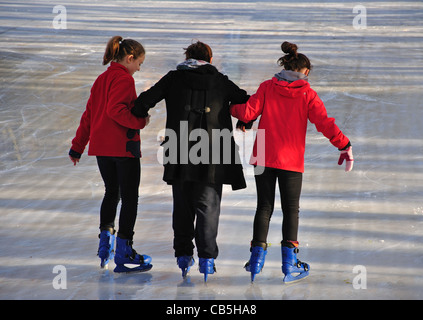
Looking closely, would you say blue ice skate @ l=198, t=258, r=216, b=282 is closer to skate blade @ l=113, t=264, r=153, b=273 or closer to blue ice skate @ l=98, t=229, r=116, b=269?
skate blade @ l=113, t=264, r=153, b=273

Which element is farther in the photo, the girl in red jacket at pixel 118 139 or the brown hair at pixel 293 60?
the girl in red jacket at pixel 118 139

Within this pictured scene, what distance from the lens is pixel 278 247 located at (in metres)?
4.19

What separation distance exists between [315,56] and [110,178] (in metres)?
6.39

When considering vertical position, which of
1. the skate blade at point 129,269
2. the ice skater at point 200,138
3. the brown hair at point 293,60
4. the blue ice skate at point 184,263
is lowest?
the skate blade at point 129,269

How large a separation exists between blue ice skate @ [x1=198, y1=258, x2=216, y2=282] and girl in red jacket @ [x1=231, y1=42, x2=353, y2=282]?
24 centimetres

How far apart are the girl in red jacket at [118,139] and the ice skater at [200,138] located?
0.50 feet

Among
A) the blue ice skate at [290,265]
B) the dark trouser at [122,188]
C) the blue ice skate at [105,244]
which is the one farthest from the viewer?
the blue ice skate at [105,244]

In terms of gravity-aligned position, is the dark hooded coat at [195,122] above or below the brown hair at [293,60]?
below

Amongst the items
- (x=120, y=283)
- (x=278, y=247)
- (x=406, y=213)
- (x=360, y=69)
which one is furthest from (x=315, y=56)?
(x=120, y=283)

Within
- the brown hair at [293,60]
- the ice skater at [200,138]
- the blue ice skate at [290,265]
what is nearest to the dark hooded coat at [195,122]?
the ice skater at [200,138]

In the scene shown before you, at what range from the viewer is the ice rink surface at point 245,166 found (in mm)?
3686

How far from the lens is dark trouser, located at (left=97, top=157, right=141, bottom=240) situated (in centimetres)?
370

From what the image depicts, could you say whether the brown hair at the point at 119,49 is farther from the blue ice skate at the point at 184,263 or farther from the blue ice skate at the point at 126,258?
the blue ice skate at the point at 184,263
